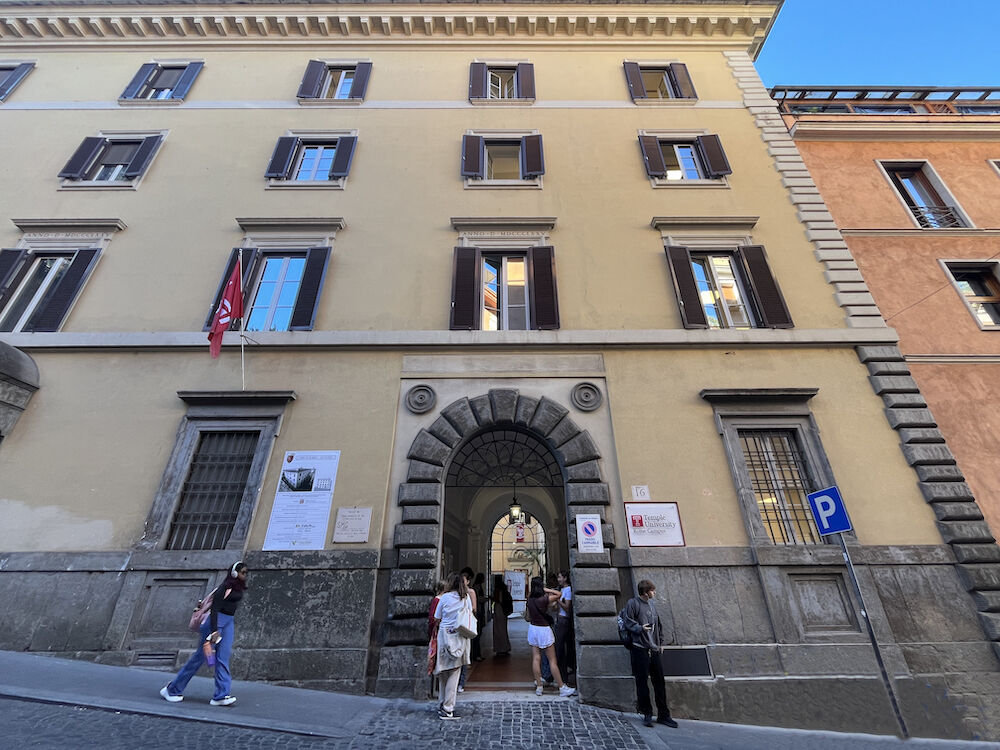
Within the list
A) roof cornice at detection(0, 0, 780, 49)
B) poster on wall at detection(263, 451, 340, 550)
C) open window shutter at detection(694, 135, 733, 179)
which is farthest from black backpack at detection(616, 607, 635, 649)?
roof cornice at detection(0, 0, 780, 49)

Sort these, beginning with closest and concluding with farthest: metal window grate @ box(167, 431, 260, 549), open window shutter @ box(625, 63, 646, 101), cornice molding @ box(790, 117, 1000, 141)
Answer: metal window grate @ box(167, 431, 260, 549) → open window shutter @ box(625, 63, 646, 101) → cornice molding @ box(790, 117, 1000, 141)

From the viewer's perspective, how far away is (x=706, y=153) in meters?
10.5

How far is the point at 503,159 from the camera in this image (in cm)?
1102

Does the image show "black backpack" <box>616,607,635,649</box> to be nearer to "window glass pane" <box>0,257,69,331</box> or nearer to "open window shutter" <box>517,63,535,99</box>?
"window glass pane" <box>0,257,69,331</box>

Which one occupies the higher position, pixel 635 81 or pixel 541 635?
pixel 635 81

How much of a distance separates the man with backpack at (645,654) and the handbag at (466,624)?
6.12 ft

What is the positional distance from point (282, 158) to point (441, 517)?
337 inches

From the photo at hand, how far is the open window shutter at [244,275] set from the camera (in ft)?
27.4

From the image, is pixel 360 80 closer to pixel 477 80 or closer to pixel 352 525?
pixel 477 80

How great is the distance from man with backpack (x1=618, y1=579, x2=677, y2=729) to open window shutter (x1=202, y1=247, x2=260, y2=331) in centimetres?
773

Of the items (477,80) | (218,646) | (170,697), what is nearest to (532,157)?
(477,80)

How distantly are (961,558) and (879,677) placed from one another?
213 centimetres

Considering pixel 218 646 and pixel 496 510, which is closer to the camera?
pixel 218 646

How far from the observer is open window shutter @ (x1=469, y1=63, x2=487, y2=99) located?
11.6m
